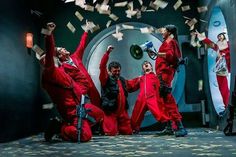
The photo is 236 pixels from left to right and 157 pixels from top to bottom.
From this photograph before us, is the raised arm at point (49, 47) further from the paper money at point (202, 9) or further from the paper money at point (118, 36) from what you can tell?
the paper money at point (202, 9)

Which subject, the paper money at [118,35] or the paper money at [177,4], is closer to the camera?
the paper money at [118,35]

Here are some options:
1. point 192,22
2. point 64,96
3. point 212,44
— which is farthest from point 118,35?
point 64,96

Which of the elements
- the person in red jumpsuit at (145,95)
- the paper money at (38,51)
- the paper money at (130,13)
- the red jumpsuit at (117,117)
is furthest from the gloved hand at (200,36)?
the paper money at (38,51)

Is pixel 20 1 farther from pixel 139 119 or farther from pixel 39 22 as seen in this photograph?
pixel 139 119

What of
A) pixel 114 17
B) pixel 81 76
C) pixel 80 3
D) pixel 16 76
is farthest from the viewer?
pixel 80 3

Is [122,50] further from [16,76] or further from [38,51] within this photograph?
[16,76]

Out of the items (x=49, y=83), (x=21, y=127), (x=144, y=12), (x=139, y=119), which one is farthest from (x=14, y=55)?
(x=144, y=12)

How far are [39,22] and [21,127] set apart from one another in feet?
6.80

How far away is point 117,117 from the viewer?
16.0 feet

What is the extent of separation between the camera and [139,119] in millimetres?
4934

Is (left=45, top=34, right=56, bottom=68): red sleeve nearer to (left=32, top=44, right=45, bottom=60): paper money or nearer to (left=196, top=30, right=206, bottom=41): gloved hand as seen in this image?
(left=32, top=44, right=45, bottom=60): paper money

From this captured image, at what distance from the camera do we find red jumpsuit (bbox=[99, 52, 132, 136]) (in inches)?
187

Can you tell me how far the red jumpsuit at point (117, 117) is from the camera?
476 cm

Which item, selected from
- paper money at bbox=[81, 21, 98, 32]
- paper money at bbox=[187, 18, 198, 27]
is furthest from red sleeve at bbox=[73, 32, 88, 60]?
paper money at bbox=[187, 18, 198, 27]
